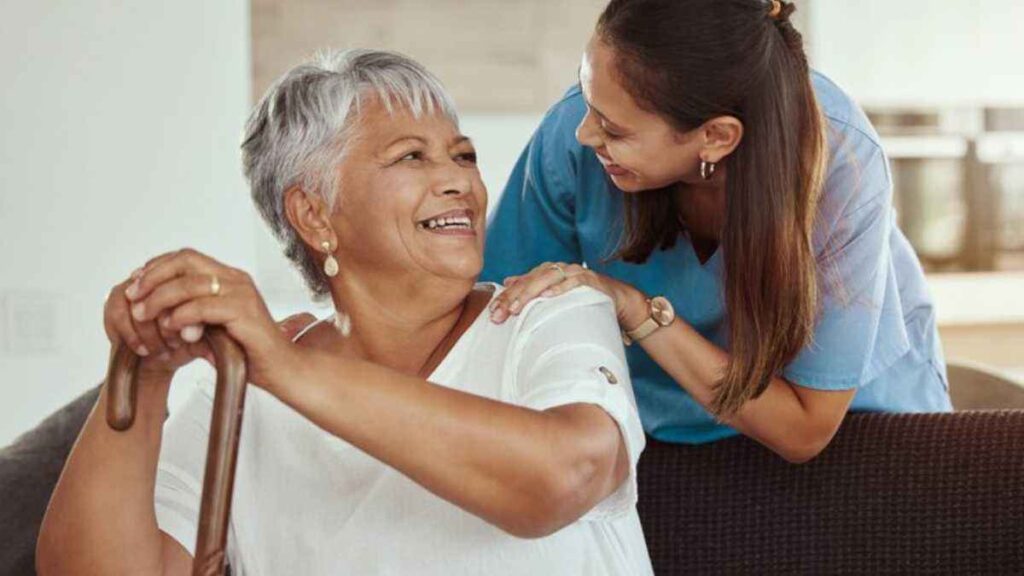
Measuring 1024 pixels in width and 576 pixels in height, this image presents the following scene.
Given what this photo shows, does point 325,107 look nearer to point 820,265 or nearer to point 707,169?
point 707,169

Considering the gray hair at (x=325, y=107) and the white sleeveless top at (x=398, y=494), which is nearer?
the white sleeveless top at (x=398, y=494)

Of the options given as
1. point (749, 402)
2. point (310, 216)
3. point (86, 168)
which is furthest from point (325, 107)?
point (86, 168)

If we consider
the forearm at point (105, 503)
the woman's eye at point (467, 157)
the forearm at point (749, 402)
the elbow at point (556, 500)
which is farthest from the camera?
the forearm at point (749, 402)

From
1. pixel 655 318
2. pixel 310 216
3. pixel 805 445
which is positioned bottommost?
pixel 805 445

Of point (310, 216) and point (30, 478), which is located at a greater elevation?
point (310, 216)

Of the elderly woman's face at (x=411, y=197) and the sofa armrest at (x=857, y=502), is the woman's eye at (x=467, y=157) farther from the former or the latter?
the sofa armrest at (x=857, y=502)

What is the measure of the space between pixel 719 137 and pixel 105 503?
741 millimetres

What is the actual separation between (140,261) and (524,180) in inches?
58.2

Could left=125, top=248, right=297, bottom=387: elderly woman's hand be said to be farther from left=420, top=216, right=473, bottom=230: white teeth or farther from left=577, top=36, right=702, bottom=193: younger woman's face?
left=577, top=36, right=702, bottom=193: younger woman's face

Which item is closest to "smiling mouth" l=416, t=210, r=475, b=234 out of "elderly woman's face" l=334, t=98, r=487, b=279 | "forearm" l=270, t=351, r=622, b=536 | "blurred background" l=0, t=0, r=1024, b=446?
"elderly woman's face" l=334, t=98, r=487, b=279

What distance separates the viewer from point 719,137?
1648mm

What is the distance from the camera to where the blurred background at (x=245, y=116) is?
317 cm

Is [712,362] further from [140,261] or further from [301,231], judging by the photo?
[140,261]

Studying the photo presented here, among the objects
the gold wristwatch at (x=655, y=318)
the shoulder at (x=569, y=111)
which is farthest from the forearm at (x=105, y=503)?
the shoulder at (x=569, y=111)
